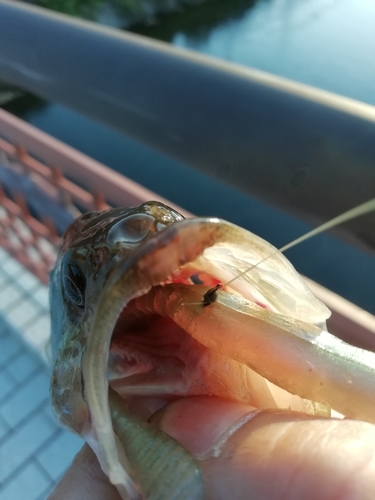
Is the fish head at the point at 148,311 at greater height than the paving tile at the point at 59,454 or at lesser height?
greater

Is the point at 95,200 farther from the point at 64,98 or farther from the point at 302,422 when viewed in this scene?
the point at 302,422

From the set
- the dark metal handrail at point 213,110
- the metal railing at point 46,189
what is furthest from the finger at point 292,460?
the metal railing at point 46,189

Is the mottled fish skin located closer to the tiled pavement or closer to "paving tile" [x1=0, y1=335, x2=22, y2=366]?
the tiled pavement

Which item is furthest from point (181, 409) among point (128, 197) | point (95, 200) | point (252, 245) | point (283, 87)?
point (95, 200)

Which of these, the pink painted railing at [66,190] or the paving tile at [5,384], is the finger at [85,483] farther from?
the paving tile at [5,384]

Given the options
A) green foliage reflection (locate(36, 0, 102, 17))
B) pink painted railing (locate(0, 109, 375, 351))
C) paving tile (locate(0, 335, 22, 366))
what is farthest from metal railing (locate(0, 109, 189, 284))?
green foliage reflection (locate(36, 0, 102, 17))
